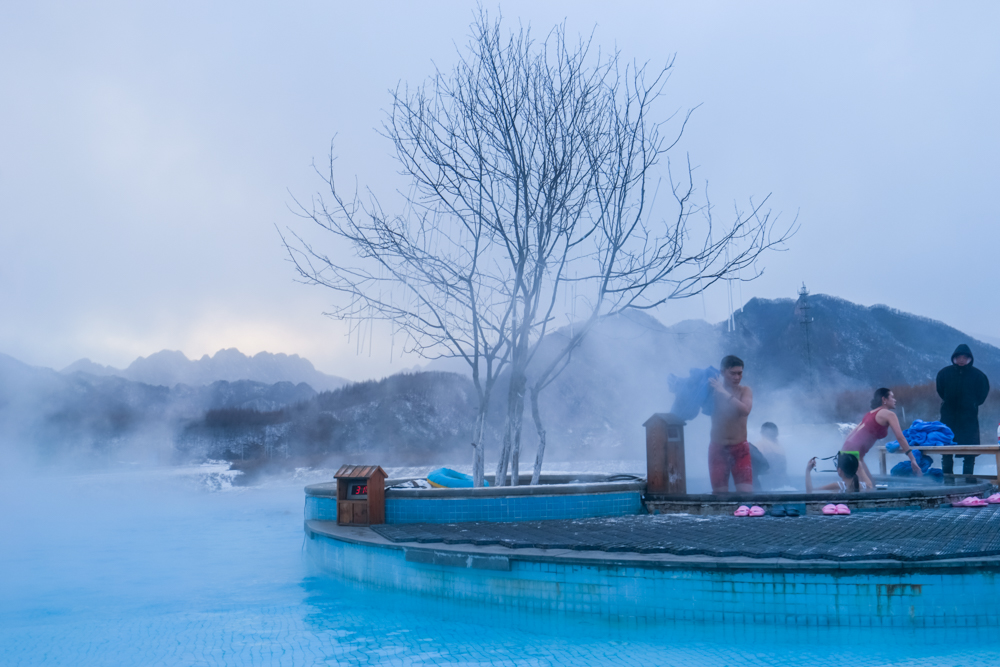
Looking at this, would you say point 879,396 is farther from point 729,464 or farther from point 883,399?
point 729,464

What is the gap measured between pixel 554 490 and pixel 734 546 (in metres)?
2.14

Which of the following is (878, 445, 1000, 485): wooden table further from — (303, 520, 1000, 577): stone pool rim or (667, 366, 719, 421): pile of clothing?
(303, 520, 1000, 577): stone pool rim

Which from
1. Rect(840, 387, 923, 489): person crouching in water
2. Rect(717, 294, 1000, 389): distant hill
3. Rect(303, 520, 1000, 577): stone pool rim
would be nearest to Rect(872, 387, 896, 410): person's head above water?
Rect(840, 387, 923, 489): person crouching in water

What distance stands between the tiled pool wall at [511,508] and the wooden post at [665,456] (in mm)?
309

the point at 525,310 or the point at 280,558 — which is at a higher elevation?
the point at 525,310

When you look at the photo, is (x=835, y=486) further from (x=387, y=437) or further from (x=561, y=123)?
(x=387, y=437)

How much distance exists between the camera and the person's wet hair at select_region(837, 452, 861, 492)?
579 centimetres

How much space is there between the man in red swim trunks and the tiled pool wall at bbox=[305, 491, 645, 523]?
84cm

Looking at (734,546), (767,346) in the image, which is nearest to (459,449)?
(734,546)

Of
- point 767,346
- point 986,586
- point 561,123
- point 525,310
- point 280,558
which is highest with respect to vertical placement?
point 767,346

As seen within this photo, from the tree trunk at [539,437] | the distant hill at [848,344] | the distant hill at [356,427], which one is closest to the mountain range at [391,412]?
the distant hill at [356,427]

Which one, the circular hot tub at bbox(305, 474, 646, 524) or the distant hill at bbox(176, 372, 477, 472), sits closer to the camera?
the circular hot tub at bbox(305, 474, 646, 524)

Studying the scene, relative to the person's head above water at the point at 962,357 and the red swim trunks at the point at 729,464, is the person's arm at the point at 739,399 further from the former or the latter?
the person's head above water at the point at 962,357

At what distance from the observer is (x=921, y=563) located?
3059 mm
